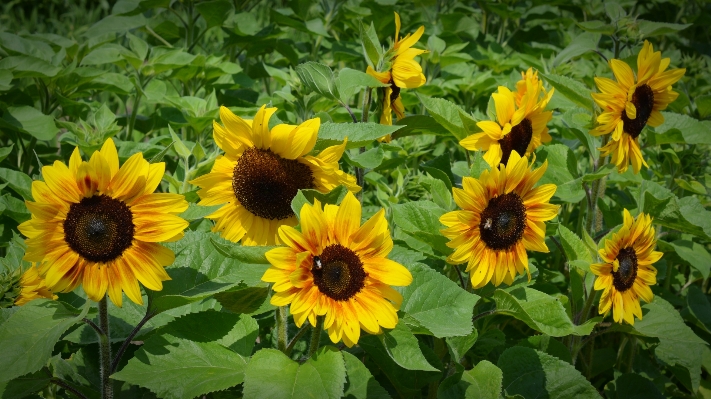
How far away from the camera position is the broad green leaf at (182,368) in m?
1.24

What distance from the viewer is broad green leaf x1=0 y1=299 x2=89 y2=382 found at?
3.97 ft

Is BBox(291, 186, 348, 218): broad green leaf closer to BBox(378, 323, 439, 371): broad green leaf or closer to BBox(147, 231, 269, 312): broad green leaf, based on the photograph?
BBox(147, 231, 269, 312): broad green leaf

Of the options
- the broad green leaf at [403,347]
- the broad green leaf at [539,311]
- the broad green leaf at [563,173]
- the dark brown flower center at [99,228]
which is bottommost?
the broad green leaf at [563,173]

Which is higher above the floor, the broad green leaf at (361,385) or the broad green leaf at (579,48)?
the broad green leaf at (579,48)

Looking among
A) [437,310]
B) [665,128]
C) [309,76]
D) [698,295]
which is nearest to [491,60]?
[665,128]

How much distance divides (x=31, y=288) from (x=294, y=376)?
2.04 ft

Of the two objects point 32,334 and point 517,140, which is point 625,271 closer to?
point 517,140

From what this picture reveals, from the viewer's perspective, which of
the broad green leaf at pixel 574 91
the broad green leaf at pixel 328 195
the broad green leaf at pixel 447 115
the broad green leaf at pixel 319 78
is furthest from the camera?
the broad green leaf at pixel 574 91

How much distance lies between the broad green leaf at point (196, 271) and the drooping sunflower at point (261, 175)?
71mm

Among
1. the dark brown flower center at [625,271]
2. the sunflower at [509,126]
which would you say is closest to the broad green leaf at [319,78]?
the sunflower at [509,126]

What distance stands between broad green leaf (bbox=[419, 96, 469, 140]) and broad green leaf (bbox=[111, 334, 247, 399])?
0.77 metres

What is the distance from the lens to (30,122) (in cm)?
219

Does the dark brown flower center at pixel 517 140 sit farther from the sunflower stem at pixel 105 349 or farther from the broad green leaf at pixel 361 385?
the sunflower stem at pixel 105 349

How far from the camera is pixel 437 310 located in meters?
1.40
